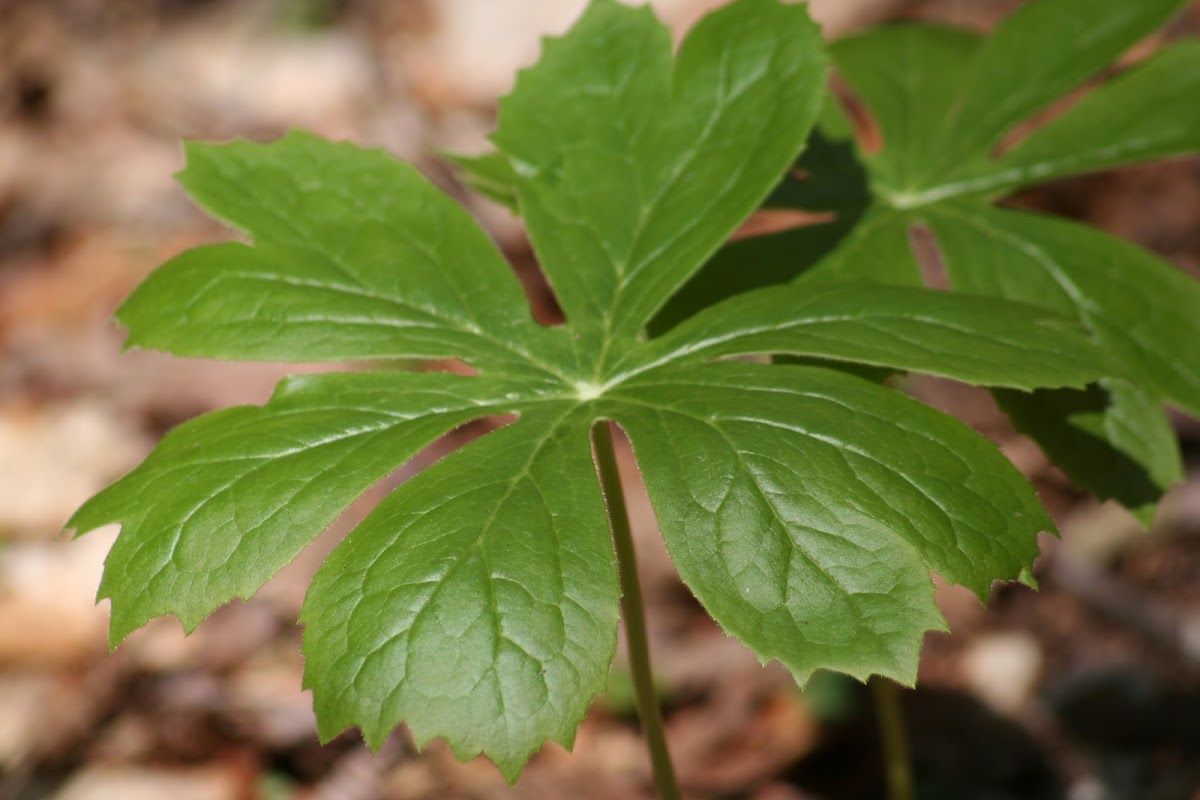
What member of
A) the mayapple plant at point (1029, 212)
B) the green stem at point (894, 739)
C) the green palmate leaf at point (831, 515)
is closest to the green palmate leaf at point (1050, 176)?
the mayapple plant at point (1029, 212)

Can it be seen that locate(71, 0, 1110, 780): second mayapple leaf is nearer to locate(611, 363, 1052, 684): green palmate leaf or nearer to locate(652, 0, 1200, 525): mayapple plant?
locate(611, 363, 1052, 684): green palmate leaf

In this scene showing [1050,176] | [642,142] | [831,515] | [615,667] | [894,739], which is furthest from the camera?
[615,667]

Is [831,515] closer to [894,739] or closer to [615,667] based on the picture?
[894,739]

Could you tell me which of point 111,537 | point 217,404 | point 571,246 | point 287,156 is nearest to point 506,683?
point 571,246

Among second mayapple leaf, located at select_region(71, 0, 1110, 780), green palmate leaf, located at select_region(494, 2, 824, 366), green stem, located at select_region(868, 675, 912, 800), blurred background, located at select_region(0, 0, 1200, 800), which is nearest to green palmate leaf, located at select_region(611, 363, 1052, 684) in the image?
second mayapple leaf, located at select_region(71, 0, 1110, 780)

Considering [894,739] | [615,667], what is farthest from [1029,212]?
[615,667]

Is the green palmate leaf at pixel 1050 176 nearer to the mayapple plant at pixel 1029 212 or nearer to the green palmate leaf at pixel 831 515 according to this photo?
the mayapple plant at pixel 1029 212
